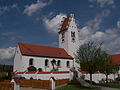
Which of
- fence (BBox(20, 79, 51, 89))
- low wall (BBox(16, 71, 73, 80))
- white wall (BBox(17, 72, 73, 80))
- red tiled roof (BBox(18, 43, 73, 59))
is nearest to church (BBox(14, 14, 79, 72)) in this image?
red tiled roof (BBox(18, 43, 73, 59))

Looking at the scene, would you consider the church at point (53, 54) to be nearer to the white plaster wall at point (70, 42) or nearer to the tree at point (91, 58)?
the white plaster wall at point (70, 42)

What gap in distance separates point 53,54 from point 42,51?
3.14m

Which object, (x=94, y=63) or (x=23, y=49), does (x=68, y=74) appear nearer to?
(x=94, y=63)

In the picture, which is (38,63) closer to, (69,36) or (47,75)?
(47,75)

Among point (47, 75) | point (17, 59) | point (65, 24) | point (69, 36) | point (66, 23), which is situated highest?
point (66, 23)

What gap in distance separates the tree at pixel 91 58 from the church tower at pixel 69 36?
24313 millimetres

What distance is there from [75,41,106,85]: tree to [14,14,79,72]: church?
9.42 m

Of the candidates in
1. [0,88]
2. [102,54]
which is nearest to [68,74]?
[102,54]

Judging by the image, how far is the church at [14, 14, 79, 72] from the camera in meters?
42.1

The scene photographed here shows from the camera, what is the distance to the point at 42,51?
4700 centimetres

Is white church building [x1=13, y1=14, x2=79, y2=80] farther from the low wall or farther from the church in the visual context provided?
the low wall

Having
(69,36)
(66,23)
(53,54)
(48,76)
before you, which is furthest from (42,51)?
(48,76)

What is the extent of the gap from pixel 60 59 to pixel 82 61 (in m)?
21.3

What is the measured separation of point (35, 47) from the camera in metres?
47.5
